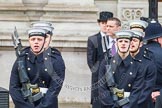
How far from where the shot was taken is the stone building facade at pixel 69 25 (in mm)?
18094

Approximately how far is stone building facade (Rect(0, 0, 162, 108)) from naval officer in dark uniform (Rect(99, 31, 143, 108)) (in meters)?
4.90

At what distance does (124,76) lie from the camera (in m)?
12.9

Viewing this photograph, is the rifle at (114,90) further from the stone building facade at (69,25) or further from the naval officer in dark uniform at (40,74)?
the stone building facade at (69,25)

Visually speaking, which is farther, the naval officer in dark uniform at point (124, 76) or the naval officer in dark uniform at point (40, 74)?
the naval officer in dark uniform at point (40, 74)

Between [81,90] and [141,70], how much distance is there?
5.27 metres

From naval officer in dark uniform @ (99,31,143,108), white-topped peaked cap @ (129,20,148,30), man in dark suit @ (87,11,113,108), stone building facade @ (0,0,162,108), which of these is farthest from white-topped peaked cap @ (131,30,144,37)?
stone building facade @ (0,0,162,108)

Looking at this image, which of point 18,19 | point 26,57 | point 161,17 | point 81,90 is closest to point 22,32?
point 18,19

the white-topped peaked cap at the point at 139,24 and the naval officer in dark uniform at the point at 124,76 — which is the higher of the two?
the white-topped peaked cap at the point at 139,24

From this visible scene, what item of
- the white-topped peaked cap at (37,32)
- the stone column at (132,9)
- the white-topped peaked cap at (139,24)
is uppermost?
the white-topped peaked cap at (37,32)

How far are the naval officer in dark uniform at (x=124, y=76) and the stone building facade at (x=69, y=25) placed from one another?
4.90m

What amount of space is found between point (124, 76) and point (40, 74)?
112 cm

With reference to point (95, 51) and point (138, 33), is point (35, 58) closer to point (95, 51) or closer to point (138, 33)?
point (138, 33)

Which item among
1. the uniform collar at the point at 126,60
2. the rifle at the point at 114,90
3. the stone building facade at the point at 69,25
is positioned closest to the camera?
the rifle at the point at 114,90

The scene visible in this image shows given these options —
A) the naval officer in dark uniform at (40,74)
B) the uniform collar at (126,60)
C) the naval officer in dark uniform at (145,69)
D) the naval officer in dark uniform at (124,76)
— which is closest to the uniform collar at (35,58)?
the naval officer in dark uniform at (40,74)
